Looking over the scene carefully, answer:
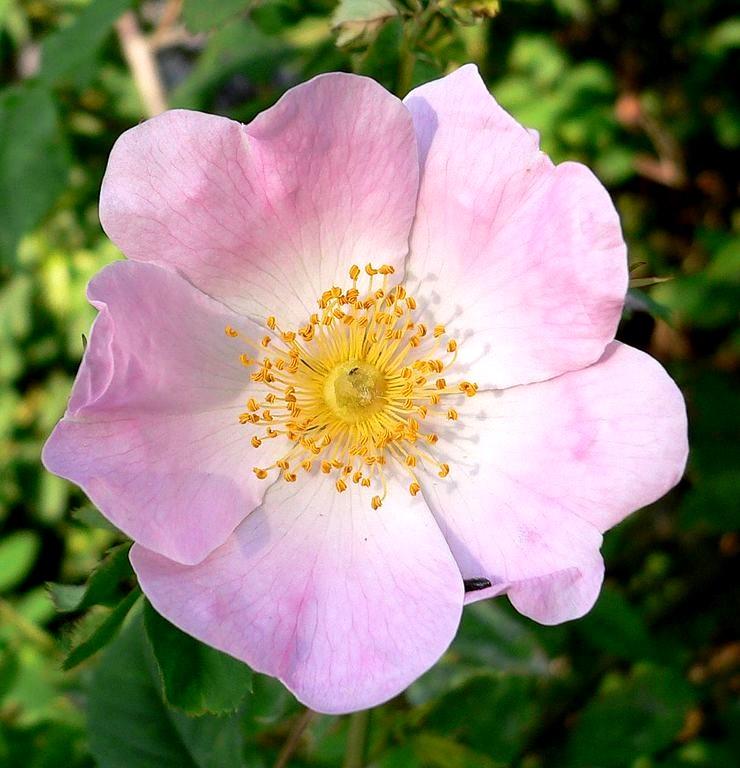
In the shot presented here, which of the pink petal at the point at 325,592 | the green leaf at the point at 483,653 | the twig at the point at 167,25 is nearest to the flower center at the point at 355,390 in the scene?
the pink petal at the point at 325,592

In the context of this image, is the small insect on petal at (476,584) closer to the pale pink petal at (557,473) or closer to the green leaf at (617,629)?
the pale pink petal at (557,473)

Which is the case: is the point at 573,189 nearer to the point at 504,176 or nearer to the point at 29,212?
the point at 504,176

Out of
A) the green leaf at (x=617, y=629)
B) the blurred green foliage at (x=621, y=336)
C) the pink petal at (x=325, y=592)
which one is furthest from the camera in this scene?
the green leaf at (x=617, y=629)

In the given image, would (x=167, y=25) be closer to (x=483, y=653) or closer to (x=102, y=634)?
(x=483, y=653)

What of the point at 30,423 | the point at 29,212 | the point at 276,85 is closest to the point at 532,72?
the point at 276,85

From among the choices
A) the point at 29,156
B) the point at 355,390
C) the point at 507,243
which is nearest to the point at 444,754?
the point at 355,390

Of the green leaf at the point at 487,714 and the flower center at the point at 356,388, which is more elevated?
the flower center at the point at 356,388

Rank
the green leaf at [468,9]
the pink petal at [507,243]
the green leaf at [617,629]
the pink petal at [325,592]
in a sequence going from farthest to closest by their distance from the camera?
1. the green leaf at [617,629]
2. the green leaf at [468,9]
3. the pink petal at [507,243]
4. the pink petal at [325,592]
